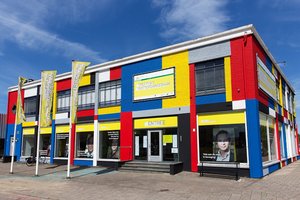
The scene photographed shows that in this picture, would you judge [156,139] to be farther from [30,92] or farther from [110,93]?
[30,92]

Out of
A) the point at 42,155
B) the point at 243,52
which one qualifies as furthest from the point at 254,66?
the point at 42,155

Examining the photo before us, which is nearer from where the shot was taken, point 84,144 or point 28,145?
point 84,144

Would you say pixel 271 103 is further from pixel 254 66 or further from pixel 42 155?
pixel 42 155

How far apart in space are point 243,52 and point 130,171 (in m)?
9.52

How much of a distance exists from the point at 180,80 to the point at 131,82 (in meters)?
3.92

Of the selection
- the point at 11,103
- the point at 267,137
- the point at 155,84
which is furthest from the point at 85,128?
the point at 267,137

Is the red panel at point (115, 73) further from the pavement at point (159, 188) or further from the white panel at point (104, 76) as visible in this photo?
the pavement at point (159, 188)

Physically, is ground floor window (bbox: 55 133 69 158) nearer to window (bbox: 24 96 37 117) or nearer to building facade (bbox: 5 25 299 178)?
building facade (bbox: 5 25 299 178)

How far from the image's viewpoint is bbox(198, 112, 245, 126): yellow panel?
14.9 metres

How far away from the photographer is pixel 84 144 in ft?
70.3

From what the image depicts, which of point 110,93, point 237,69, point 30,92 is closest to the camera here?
point 237,69

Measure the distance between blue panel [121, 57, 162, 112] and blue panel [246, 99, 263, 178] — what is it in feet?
18.8

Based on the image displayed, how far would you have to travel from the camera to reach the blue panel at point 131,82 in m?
18.4

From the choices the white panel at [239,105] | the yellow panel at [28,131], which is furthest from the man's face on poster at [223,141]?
the yellow panel at [28,131]
